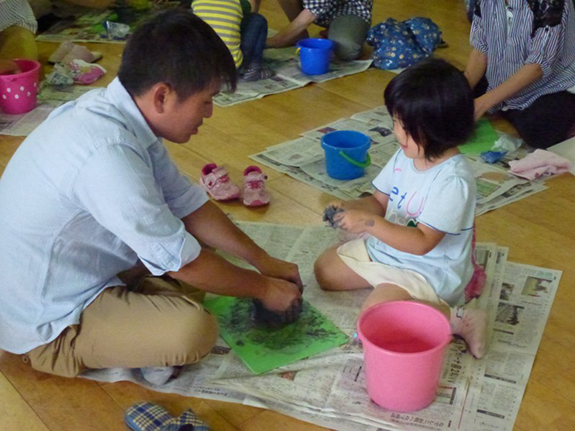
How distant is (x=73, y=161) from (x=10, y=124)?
4.73 ft

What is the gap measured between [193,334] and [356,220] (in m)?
0.38

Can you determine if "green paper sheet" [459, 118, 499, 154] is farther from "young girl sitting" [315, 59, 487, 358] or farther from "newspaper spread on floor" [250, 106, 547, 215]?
"young girl sitting" [315, 59, 487, 358]

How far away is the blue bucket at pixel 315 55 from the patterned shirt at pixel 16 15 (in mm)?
1083

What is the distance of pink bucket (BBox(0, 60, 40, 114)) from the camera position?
2400 mm

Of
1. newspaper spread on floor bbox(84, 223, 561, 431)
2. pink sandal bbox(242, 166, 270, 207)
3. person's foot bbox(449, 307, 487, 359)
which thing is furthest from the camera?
pink sandal bbox(242, 166, 270, 207)

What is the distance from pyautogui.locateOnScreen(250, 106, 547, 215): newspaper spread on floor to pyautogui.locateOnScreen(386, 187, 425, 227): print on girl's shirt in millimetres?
458

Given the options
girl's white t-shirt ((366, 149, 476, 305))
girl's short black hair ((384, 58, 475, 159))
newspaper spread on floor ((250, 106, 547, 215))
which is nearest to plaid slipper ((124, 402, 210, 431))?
girl's white t-shirt ((366, 149, 476, 305))

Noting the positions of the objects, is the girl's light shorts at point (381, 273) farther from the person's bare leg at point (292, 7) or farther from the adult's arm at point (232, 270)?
the person's bare leg at point (292, 7)

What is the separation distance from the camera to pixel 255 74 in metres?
2.74

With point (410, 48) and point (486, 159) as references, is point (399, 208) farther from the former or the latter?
point (410, 48)

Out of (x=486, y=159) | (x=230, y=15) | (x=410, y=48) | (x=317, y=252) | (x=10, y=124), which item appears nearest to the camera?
(x=317, y=252)

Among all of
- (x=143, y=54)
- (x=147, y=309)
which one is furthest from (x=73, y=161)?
(x=147, y=309)

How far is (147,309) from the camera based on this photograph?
1261 mm

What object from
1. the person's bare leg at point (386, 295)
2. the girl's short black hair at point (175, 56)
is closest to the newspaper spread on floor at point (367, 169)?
the person's bare leg at point (386, 295)
